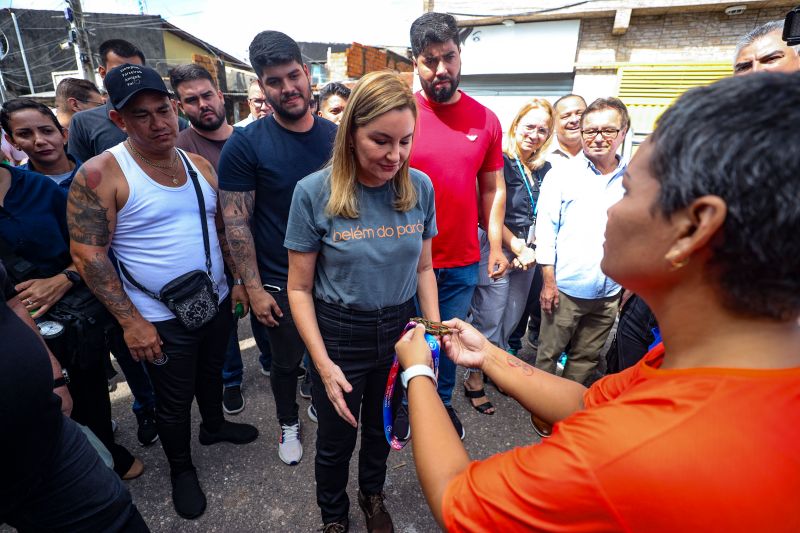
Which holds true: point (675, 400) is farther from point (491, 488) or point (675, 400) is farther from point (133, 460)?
point (133, 460)

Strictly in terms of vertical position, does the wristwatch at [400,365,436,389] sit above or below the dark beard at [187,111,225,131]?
below

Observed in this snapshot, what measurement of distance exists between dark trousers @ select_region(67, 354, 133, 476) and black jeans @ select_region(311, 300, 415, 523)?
1356 mm

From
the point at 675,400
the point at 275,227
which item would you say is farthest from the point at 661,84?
the point at 675,400

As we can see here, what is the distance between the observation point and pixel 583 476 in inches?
27.6

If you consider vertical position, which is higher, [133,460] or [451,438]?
[451,438]

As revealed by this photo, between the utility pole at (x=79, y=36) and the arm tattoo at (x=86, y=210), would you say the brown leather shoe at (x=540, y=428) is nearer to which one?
the arm tattoo at (x=86, y=210)

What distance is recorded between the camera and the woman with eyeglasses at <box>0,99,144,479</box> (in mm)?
2012

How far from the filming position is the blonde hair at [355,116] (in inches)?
63.1

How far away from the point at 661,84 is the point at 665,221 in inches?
429

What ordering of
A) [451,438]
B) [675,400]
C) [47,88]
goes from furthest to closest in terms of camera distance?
[47,88]
[451,438]
[675,400]

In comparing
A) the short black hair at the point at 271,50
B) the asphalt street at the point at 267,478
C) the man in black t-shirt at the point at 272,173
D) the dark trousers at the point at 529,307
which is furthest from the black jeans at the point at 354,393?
the dark trousers at the point at 529,307

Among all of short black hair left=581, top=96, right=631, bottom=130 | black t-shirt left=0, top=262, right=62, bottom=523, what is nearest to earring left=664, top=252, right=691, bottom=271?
black t-shirt left=0, top=262, right=62, bottom=523

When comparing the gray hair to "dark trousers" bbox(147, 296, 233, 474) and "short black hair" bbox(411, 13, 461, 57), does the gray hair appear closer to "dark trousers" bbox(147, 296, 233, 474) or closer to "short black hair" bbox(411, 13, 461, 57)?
"short black hair" bbox(411, 13, 461, 57)

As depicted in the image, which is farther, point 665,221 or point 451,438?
point 451,438
